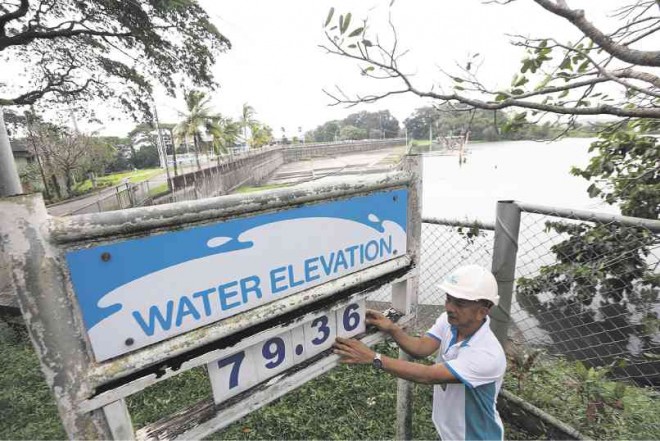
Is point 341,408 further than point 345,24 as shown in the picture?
Yes

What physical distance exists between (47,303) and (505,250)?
2.15 meters

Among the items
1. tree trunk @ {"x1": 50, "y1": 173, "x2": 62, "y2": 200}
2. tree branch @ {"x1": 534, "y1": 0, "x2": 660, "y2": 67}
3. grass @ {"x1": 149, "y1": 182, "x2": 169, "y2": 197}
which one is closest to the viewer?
tree branch @ {"x1": 534, "y1": 0, "x2": 660, "y2": 67}

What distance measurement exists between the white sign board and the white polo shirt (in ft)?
2.29

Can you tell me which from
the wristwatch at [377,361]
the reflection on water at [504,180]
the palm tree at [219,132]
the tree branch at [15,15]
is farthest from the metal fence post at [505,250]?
the palm tree at [219,132]

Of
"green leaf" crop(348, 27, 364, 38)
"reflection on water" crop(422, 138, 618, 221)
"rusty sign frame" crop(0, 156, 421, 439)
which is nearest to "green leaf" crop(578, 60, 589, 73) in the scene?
"green leaf" crop(348, 27, 364, 38)

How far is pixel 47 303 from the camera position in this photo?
726mm

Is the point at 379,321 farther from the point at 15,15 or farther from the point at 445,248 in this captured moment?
the point at 15,15

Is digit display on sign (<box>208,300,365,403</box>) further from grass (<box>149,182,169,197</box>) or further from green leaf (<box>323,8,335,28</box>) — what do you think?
grass (<box>149,182,169,197</box>)

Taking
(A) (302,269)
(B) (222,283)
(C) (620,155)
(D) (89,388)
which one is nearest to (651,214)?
(C) (620,155)

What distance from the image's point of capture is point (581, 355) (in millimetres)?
4934

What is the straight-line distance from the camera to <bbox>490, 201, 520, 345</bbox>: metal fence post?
6.56 ft

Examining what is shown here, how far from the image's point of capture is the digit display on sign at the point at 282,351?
1.04m

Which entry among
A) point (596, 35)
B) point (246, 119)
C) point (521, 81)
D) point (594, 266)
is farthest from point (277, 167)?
point (596, 35)

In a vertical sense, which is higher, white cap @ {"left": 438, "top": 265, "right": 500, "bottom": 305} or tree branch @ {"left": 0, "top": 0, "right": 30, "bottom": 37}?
tree branch @ {"left": 0, "top": 0, "right": 30, "bottom": 37}
